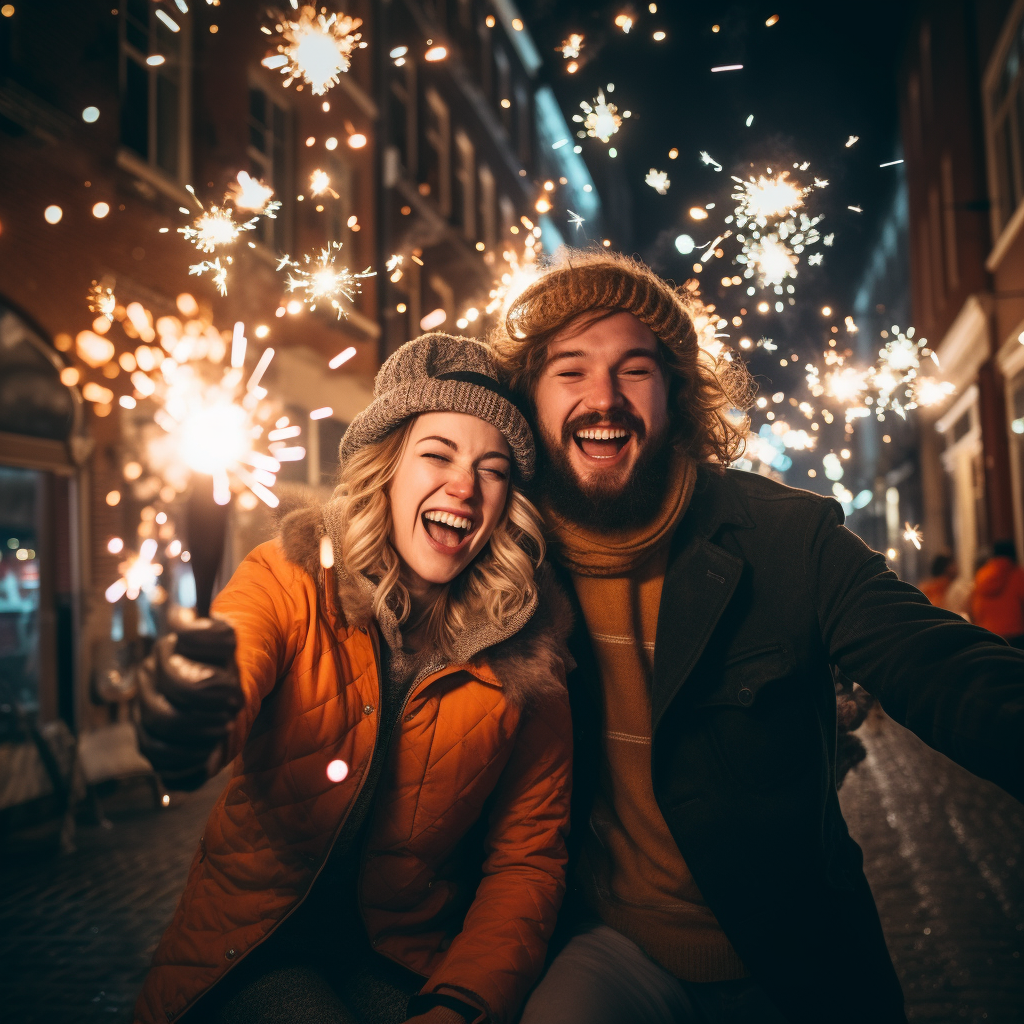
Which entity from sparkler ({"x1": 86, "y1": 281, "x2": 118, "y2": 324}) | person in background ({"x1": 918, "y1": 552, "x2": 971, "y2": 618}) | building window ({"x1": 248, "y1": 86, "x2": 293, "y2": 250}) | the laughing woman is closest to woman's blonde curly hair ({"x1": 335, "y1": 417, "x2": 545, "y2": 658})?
the laughing woman

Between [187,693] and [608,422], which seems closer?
[187,693]

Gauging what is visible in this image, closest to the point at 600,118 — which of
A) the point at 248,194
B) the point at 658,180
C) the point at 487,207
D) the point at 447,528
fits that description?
the point at 658,180

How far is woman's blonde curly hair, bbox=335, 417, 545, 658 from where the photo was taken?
2293mm

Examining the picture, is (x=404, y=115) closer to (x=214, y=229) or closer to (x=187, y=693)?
(x=214, y=229)

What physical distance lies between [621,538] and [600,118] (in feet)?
9.06

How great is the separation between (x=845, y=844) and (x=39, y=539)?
7248mm

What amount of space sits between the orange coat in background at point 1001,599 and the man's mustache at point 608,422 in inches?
287

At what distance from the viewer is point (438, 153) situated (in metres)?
16.7

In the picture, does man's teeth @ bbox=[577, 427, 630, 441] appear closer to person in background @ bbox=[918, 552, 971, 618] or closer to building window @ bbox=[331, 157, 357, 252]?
person in background @ bbox=[918, 552, 971, 618]

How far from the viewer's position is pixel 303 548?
7.31 feet

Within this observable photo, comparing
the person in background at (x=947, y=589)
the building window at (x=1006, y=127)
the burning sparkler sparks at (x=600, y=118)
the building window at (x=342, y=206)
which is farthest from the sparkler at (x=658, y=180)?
the building window at (x=1006, y=127)

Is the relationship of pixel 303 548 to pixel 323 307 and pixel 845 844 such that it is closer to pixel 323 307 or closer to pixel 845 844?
pixel 845 844

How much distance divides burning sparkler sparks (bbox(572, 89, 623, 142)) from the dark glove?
11.4 feet

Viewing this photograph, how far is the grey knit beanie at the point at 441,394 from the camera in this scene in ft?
7.80
